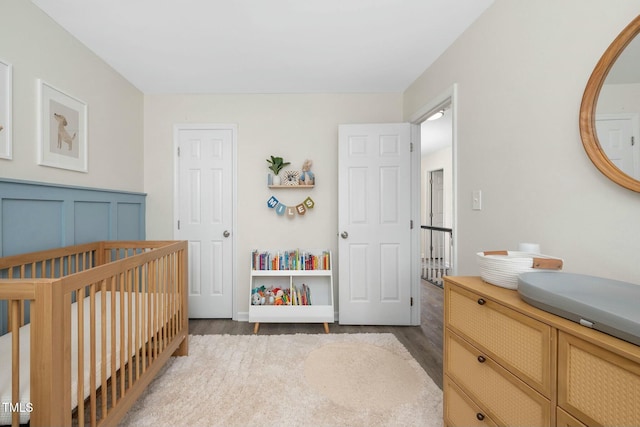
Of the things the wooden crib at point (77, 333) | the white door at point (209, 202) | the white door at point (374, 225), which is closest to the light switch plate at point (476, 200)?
the white door at point (374, 225)

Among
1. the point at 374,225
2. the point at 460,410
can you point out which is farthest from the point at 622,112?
the point at 374,225

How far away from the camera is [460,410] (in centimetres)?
116

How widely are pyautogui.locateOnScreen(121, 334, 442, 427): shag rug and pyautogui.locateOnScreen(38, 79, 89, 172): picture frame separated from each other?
1.57 metres

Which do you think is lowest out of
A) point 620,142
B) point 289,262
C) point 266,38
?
point 289,262

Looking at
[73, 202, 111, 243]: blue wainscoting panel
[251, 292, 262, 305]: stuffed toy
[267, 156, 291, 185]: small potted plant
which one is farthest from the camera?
[267, 156, 291, 185]: small potted plant

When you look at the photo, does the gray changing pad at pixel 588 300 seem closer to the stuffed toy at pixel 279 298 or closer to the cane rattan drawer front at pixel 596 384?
the cane rattan drawer front at pixel 596 384

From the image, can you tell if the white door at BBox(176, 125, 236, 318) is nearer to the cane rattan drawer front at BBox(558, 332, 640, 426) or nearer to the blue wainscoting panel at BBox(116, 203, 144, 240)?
the blue wainscoting panel at BBox(116, 203, 144, 240)

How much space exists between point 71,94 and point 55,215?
0.86 meters

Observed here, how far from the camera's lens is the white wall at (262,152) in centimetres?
271

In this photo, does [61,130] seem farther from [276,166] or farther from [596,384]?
[596,384]

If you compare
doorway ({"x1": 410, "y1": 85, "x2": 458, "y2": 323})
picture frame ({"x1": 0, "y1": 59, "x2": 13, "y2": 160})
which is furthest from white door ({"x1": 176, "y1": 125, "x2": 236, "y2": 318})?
doorway ({"x1": 410, "y1": 85, "x2": 458, "y2": 323})

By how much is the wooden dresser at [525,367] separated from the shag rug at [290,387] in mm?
355

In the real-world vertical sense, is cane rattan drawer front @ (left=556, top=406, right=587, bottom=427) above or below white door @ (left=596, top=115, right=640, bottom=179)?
below

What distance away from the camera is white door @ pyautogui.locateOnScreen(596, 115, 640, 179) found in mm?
899
